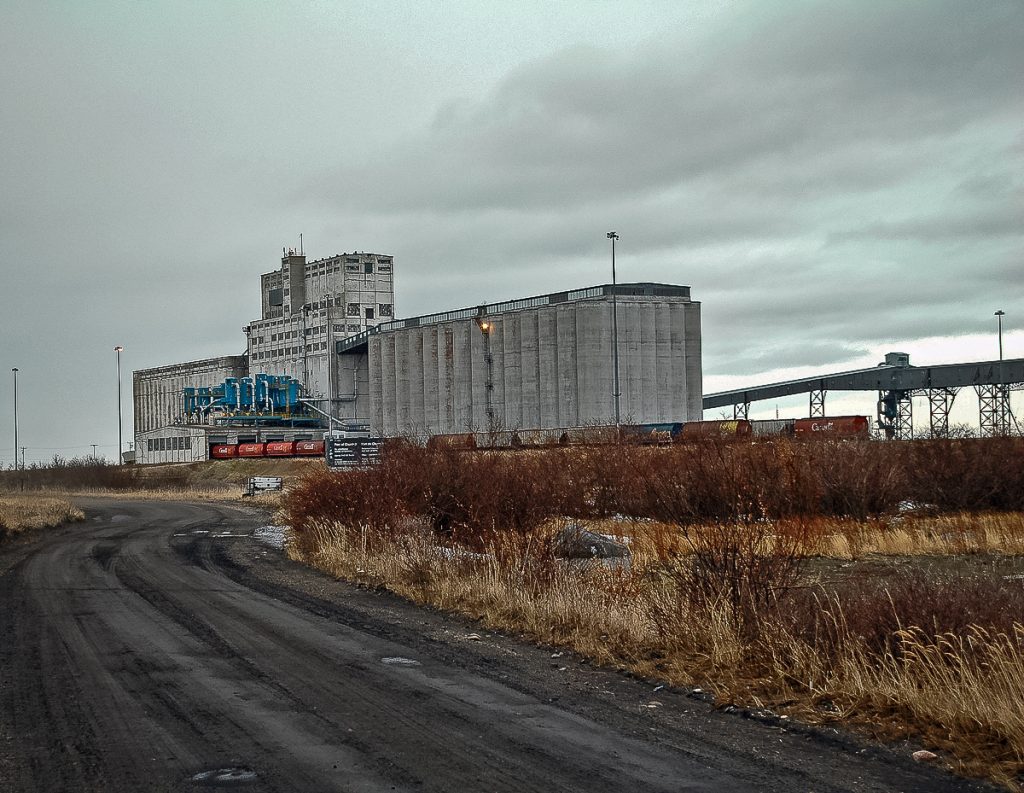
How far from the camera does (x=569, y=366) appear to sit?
253 feet

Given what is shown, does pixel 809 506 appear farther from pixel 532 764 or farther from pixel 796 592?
pixel 532 764

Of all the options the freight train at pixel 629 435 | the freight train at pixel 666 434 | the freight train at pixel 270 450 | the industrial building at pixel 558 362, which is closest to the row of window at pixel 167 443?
the freight train at pixel 270 450

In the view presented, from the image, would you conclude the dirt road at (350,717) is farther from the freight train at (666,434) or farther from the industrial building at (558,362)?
the industrial building at (558,362)

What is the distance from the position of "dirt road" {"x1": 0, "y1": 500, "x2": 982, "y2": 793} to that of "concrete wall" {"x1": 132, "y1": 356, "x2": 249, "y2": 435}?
10901cm

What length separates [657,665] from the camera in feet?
31.3

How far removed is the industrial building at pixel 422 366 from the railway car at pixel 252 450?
6.95m

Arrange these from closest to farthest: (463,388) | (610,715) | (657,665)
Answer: (610,715)
(657,665)
(463,388)

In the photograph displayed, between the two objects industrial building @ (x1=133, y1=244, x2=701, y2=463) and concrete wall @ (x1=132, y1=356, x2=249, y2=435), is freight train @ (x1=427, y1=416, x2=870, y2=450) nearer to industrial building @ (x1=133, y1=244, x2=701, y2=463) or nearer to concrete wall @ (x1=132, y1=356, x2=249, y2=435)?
industrial building @ (x1=133, y1=244, x2=701, y2=463)

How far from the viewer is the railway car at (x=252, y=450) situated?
3484 inches

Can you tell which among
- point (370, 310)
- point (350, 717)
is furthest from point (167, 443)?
point (350, 717)

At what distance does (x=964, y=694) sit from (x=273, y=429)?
325 ft

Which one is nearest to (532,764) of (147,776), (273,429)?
(147,776)

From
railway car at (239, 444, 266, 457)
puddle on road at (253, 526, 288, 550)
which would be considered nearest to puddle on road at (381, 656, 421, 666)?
puddle on road at (253, 526, 288, 550)

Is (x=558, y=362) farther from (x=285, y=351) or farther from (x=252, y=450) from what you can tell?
(x=285, y=351)
